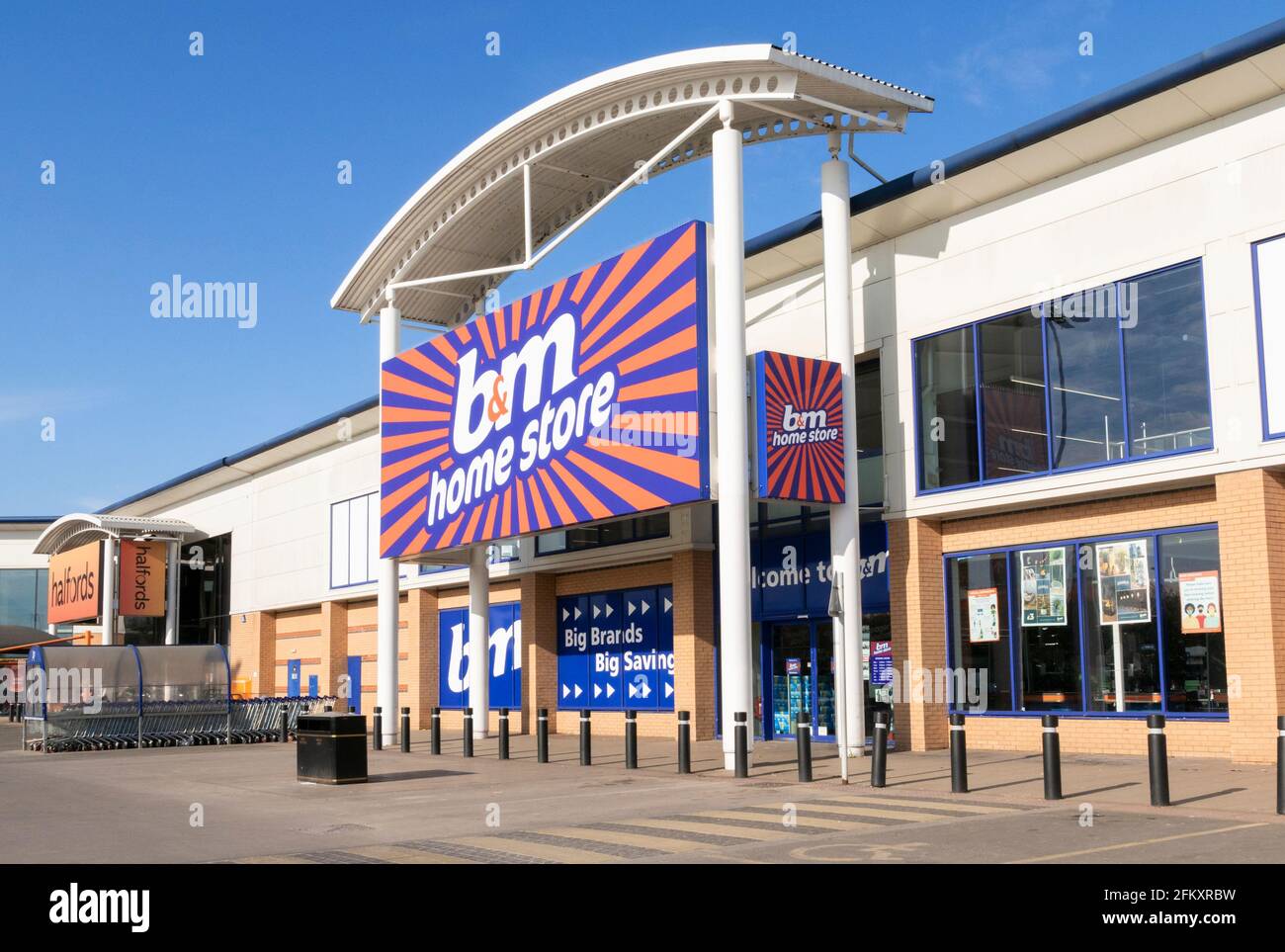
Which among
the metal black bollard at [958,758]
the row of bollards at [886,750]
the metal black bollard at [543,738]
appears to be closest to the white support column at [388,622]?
the row of bollards at [886,750]

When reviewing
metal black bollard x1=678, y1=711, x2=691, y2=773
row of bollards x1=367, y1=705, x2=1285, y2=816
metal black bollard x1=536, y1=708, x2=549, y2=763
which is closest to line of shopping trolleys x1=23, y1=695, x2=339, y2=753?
row of bollards x1=367, y1=705, x2=1285, y2=816

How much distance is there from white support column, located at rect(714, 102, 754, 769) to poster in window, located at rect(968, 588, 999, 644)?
14.8 feet

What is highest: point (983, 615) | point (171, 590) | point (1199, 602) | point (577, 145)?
point (577, 145)

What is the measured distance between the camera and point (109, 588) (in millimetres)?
51000

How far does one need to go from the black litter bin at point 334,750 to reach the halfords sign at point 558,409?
17.7 ft

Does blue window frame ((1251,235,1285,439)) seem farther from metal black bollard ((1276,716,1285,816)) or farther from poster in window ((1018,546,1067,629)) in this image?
metal black bollard ((1276,716,1285,816))

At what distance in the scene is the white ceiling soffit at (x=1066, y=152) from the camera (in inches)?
701

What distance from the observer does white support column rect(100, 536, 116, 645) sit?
51.1 meters

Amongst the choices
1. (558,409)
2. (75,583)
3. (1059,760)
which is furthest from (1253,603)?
(75,583)

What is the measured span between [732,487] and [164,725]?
17.2m

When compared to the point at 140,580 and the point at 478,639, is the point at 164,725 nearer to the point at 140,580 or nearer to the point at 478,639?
the point at 478,639

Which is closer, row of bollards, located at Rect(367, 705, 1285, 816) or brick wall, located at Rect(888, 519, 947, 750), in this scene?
row of bollards, located at Rect(367, 705, 1285, 816)

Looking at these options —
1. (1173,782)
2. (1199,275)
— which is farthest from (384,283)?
(1173,782)
